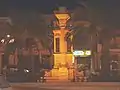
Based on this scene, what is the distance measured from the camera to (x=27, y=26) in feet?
144

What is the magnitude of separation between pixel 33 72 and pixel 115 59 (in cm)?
879

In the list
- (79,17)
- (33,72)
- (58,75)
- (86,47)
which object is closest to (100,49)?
(86,47)

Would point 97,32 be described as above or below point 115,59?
above

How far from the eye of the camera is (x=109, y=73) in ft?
139

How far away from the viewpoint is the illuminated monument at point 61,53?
31531 mm

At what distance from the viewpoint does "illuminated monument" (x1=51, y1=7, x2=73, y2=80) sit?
3153 centimetres

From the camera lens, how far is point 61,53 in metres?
32.0

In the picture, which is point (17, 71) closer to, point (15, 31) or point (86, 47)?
point (15, 31)

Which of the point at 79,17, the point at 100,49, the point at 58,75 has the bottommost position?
the point at 58,75

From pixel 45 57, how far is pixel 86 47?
4.55 m

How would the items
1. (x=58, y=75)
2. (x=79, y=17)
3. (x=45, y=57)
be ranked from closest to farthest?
(x=58, y=75), (x=79, y=17), (x=45, y=57)

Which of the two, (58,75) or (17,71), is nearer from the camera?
(58,75)

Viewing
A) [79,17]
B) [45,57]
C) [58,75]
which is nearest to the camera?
[58,75]

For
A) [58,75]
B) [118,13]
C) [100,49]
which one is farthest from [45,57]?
[58,75]
